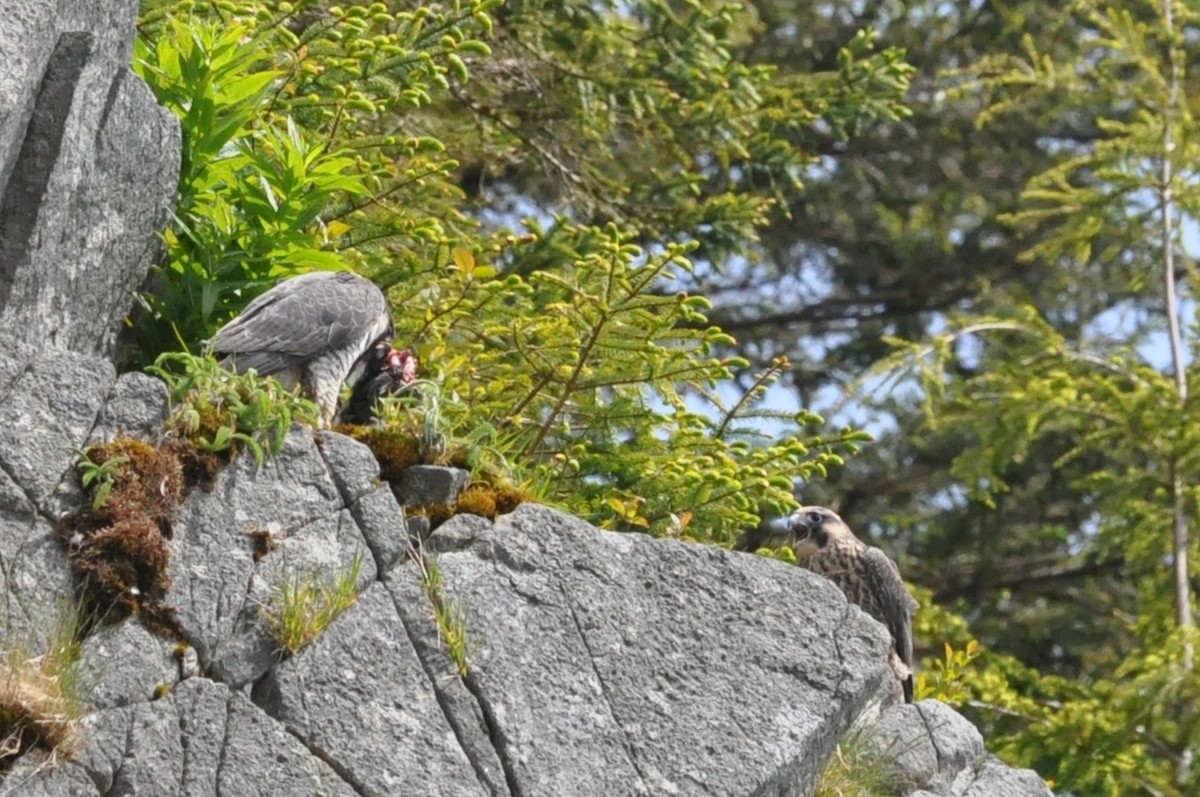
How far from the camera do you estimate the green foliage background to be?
8.27 meters

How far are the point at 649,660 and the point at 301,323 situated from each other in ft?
5.60

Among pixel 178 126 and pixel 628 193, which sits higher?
pixel 628 193

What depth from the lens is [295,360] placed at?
7.41m

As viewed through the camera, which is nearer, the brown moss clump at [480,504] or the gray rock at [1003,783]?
the brown moss clump at [480,504]

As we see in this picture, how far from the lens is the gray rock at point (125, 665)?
6254 mm

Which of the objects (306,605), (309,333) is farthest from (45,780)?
(309,333)

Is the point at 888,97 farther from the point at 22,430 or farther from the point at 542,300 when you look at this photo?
the point at 22,430

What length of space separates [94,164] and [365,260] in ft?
5.50

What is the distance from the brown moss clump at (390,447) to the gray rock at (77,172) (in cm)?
102

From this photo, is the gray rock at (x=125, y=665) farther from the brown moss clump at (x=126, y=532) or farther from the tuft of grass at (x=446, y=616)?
the tuft of grass at (x=446, y=616)

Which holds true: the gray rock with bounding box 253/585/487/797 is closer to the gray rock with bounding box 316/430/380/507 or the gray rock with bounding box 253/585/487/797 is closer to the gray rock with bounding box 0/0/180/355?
the gray rock with bounding box 316/430/380/507

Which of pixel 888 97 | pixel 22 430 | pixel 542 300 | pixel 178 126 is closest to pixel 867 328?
pixel 888 97

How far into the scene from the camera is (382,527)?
6980 millimetres

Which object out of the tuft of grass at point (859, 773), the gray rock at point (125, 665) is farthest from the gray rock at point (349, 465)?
the tuft of grass at point (859, 773)
